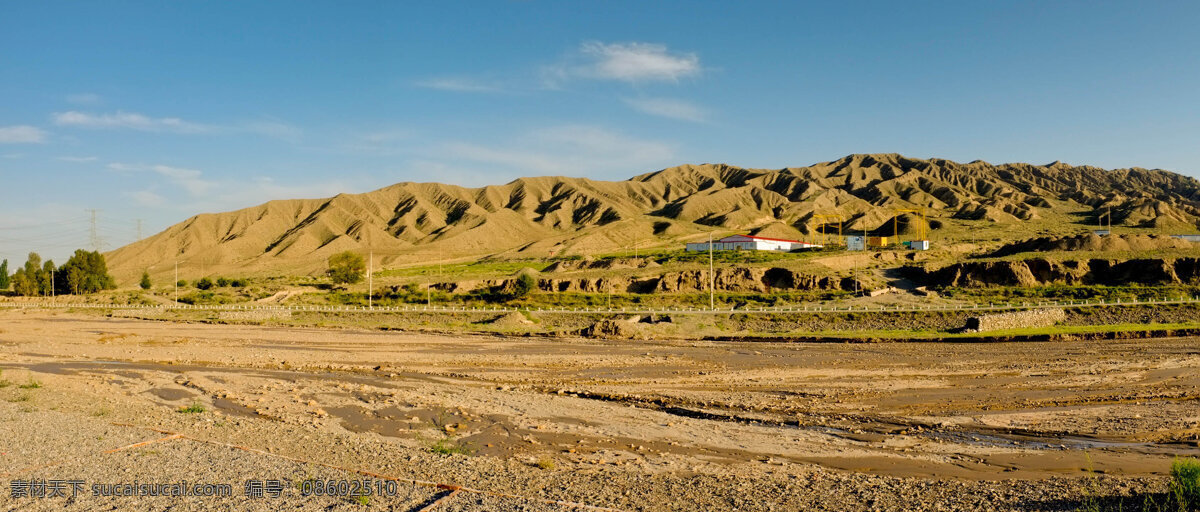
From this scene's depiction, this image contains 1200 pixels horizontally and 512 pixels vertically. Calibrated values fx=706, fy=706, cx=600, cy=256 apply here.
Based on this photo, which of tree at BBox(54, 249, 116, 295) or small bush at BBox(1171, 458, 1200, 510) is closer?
small bush at BBox(1171, 458, 1200, 510)

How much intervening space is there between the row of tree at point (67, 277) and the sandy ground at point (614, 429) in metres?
83.4

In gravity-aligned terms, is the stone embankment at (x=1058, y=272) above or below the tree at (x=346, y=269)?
below

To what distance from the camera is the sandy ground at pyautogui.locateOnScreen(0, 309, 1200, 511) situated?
11008 mm

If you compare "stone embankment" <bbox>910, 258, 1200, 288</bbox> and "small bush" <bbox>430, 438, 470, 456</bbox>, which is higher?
"stone embankment" <bbox>910, 258, 1200, 288</bbox>

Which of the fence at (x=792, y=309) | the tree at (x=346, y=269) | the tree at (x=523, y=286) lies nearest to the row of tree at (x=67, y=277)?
the tree at (x=346, y=269)

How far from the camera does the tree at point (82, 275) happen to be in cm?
9906

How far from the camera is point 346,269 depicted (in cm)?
9662

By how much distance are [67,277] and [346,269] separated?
4127 cm

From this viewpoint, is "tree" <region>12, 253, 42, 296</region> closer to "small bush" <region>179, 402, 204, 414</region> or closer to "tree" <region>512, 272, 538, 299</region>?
"tree" <region>512, 272, 538, 299</region>

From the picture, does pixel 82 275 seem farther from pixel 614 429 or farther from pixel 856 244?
pixel 856 244

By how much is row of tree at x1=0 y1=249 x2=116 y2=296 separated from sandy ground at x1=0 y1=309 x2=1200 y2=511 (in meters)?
83.4

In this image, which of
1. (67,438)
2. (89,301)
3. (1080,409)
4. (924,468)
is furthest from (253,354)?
(89,301)

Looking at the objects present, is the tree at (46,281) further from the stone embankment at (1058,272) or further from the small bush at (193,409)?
the stone embankment at (1058,272)

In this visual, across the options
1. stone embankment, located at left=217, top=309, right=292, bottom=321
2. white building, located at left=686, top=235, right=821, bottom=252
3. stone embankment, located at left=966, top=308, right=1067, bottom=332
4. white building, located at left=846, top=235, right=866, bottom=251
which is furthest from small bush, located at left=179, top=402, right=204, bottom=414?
white building, located at left=846, top=235, right=866, bottom=251
